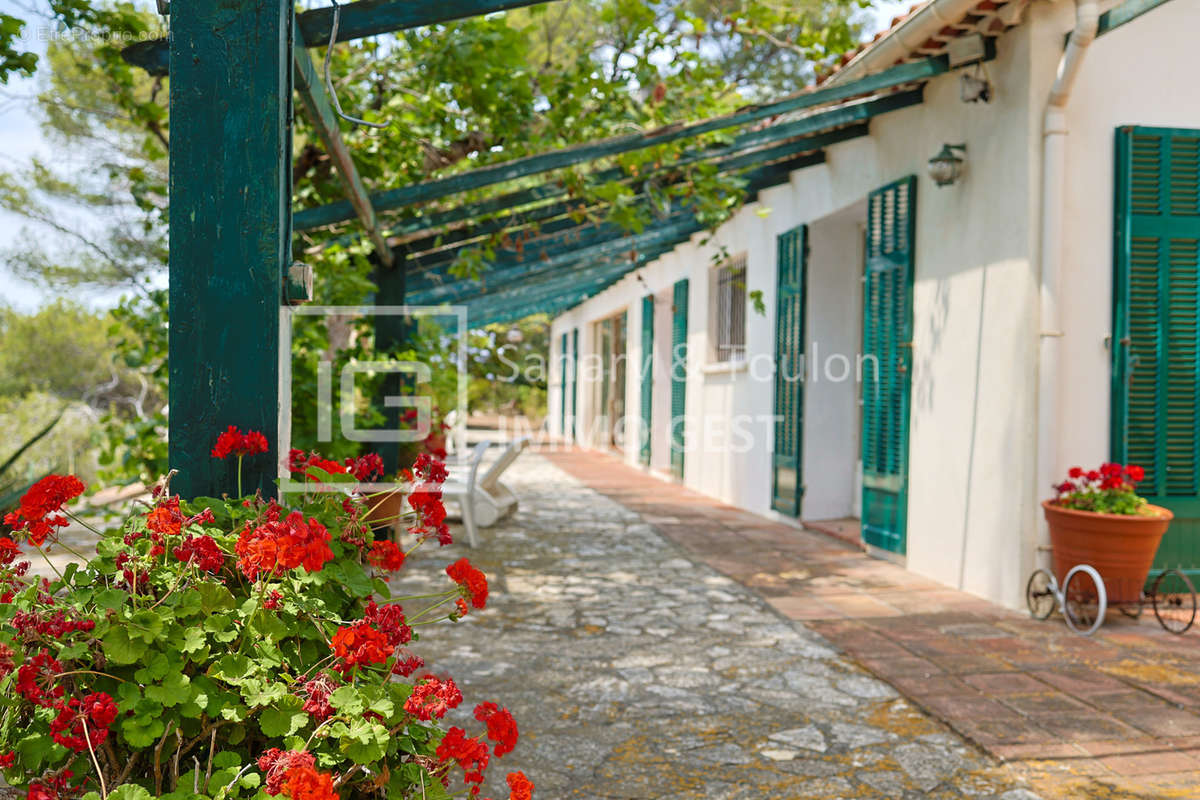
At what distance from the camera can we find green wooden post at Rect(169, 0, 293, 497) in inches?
70.8

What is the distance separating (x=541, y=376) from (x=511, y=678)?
Answer: 2406cm

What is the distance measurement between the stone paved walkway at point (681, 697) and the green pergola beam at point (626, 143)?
2002 millimetres

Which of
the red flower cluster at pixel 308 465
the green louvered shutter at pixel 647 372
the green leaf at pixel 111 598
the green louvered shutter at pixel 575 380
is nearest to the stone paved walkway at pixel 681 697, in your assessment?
the red flower cluster at pixel 308 465

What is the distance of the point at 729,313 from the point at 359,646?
8.77 m

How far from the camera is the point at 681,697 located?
3.33m

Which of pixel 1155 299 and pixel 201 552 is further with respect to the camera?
pixel 1155 299

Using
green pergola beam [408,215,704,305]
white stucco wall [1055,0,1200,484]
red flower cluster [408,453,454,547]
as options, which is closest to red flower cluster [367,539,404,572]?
red flower cluster [408,453,454,547]

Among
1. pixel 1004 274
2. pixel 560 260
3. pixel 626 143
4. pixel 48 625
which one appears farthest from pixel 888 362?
pixel 48 625

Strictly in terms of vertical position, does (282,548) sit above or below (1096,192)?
below

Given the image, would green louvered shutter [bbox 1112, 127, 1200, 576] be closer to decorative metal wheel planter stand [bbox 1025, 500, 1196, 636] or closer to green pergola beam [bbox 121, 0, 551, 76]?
decorative metal wheel planter stand [bbox 1025, 500, 1196, 636]

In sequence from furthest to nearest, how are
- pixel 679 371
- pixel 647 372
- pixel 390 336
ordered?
pixel 647 372
pixel 679 371
pixel 390 336

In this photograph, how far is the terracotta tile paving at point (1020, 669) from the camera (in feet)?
8.93

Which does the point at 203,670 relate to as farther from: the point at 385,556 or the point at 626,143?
the point at 626,143

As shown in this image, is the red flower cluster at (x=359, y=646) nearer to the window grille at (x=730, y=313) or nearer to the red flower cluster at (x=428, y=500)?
the red flower cluster at (x=428, y=500)
